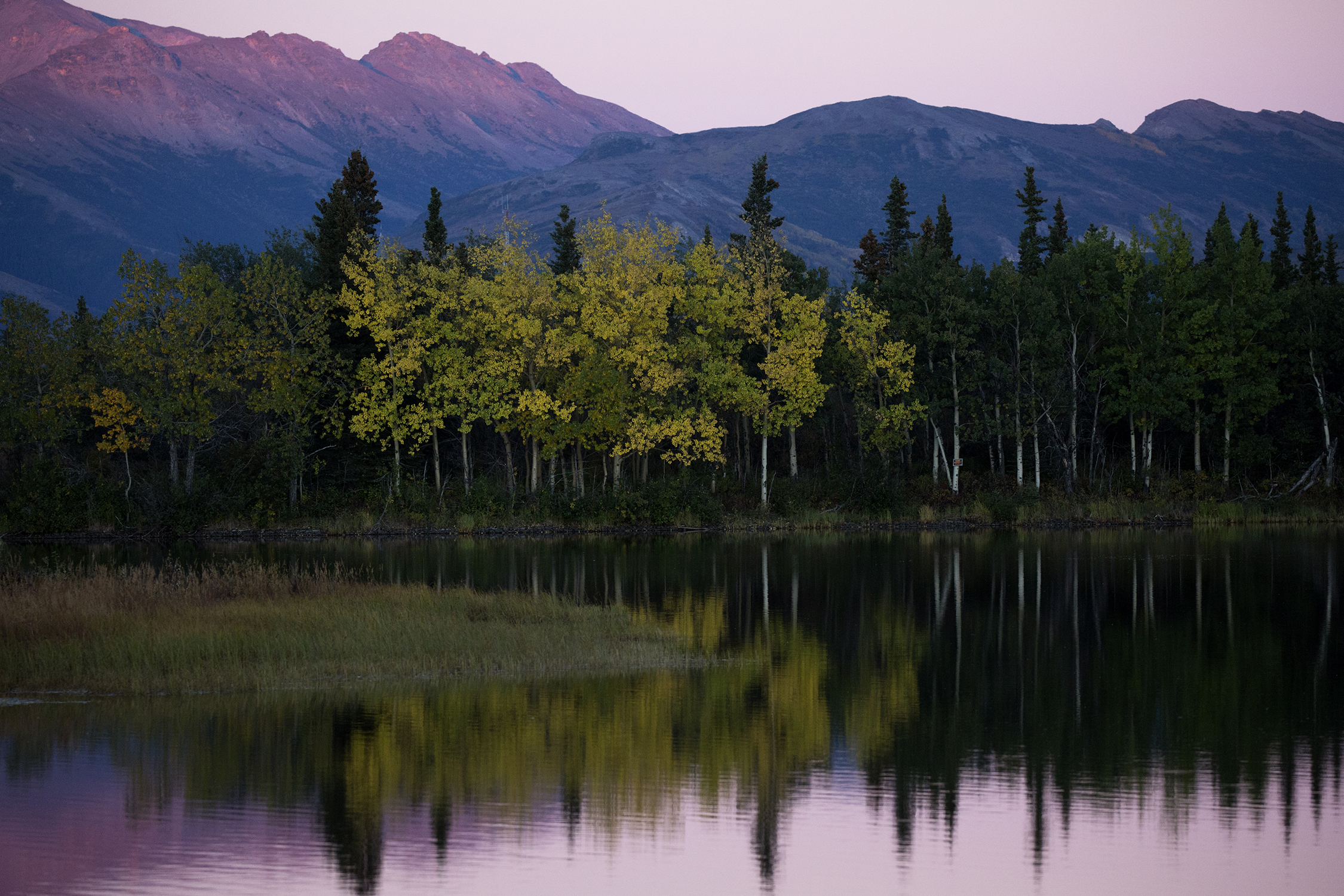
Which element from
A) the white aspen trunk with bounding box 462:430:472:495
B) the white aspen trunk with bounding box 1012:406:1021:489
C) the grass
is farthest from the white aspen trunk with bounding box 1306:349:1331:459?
the grass

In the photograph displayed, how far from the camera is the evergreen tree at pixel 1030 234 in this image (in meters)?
84.6

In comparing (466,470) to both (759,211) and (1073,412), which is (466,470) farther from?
(1073,412)

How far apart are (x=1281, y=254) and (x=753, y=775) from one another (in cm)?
8673

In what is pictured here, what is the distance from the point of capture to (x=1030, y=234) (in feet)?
291

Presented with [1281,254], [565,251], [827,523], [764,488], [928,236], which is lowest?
[827,523]

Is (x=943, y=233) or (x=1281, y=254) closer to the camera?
(x=943, y=233)

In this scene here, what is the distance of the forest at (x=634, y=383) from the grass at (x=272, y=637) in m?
34.1

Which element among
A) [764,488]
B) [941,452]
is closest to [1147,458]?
[941,452]

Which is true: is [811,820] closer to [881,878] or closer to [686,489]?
[881,878]

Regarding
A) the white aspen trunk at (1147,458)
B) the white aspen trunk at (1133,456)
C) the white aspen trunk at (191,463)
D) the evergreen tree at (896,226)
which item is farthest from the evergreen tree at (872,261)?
the white aspen trunk at (191,463)

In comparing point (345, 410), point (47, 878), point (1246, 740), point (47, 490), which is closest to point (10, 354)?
point (47, 490)

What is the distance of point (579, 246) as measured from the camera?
6819 centimetres

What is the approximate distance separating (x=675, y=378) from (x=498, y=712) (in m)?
44.5

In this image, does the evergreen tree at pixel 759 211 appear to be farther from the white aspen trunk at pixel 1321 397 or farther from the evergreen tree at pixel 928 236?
the white aspen trunk at pixel 1321 397
